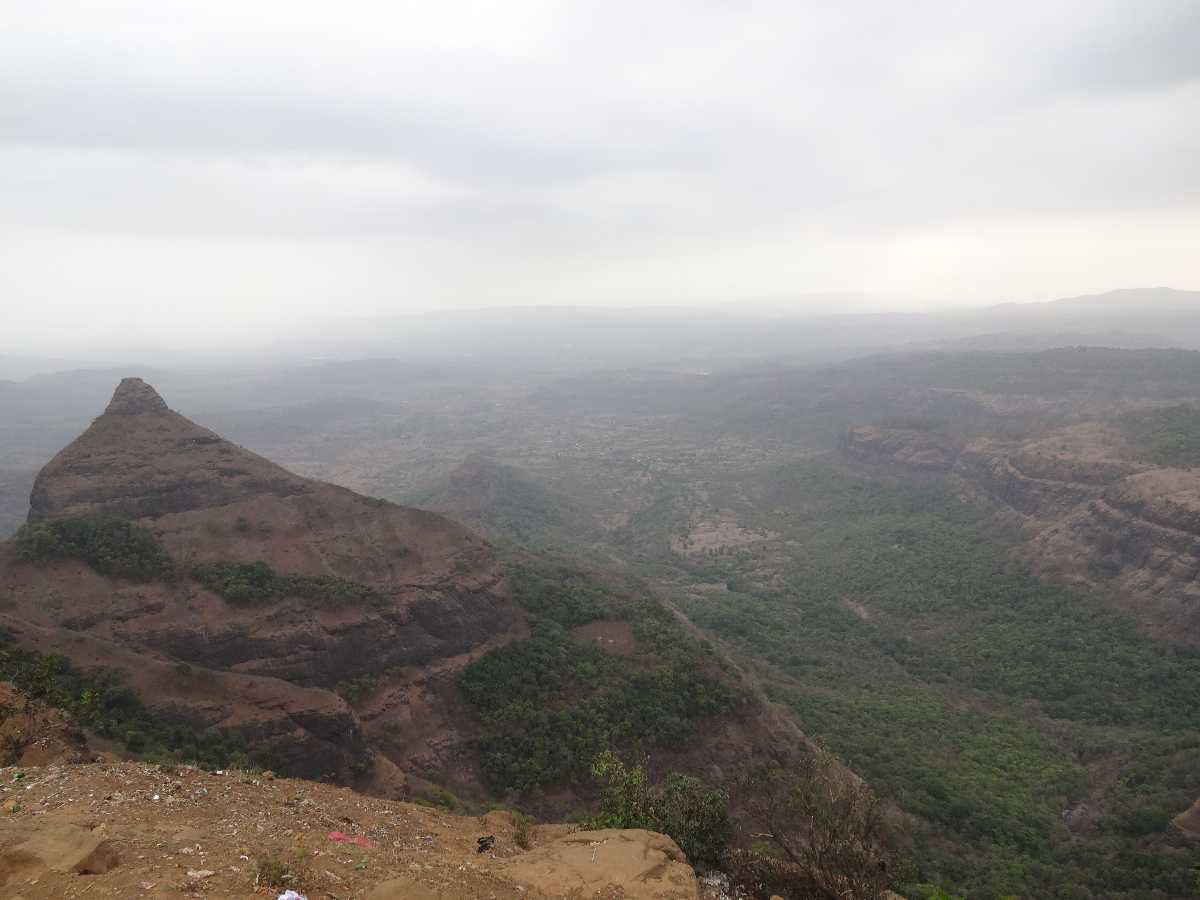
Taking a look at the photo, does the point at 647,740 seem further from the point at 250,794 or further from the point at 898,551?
the point at 898,551

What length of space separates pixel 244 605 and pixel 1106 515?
82.6 m

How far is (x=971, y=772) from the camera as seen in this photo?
41750mm

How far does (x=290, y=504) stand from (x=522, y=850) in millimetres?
37417

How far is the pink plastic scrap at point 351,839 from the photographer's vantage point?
15.3 meters

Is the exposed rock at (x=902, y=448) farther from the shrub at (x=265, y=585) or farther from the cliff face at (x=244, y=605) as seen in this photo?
the shrub at (x=265, y=585)

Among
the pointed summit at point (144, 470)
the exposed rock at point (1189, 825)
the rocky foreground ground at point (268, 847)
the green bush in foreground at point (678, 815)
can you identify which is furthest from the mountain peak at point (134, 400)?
the exposed rock at point (1189, 825)

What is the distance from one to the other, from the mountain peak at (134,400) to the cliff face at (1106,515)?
292ft

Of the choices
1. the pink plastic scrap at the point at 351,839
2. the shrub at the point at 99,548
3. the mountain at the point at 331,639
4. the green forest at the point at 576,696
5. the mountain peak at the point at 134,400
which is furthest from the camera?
the mountain peak at the point at 134,400

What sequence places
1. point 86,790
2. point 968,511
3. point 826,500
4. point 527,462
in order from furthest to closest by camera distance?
1. point 527,462
2. point 826,500
3. point 968,511
4. point 86,790

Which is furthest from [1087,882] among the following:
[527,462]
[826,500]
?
[527,462]

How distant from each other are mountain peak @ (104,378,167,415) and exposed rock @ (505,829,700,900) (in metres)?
49.5

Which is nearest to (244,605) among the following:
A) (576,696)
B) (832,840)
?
(576,696)

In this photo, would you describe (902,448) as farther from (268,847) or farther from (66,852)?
(66,852)

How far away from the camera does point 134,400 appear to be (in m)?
50.9
